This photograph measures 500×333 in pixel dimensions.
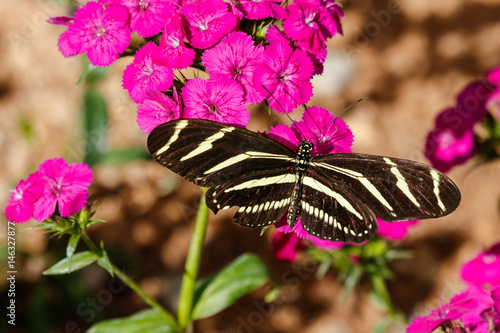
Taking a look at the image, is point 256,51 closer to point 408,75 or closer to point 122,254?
point 122,254

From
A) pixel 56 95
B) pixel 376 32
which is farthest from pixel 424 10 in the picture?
pixel 56 95

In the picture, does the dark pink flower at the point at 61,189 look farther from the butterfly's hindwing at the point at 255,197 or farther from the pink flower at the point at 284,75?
the pink flower at the point at 284,75

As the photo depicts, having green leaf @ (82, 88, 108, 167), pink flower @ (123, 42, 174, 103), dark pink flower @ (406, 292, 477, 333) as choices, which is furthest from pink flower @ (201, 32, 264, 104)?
green leaf @ (82, 88, 108, 167)

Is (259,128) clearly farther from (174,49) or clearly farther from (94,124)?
(174,49)

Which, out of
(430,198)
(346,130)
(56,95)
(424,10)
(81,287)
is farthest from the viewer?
(424,10)

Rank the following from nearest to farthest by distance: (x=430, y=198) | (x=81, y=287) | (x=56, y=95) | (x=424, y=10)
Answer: (x=430, y=198)
(x=81, y=287)
(x=56, y=95)
(x=424, y=10)

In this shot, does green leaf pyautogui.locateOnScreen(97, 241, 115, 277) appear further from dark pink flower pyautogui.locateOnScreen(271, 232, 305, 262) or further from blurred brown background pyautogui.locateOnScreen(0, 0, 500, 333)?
blurred brown background pyautogui.locateOnScreen(0, 0, 500, 333)

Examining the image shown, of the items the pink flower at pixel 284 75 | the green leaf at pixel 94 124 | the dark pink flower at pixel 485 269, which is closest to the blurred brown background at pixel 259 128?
the green leaf at pixel 94 124
